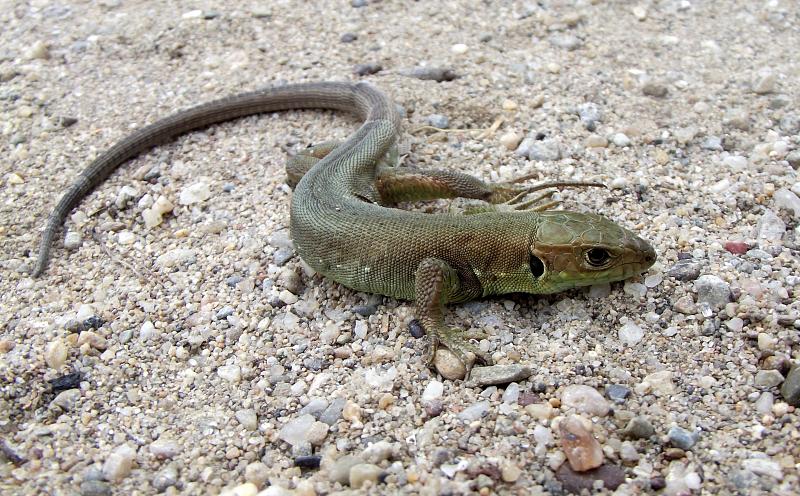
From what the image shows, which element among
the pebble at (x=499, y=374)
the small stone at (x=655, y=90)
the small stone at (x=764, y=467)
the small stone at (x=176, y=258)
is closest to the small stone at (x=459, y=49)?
the small stone at (x=655, y=90)

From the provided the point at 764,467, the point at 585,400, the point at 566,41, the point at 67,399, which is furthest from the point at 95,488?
the point at 566,41

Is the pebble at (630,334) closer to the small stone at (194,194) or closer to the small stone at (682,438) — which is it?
the small stone at (682,438)

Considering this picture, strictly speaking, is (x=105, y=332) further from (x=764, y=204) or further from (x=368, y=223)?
(x=764, y=204)

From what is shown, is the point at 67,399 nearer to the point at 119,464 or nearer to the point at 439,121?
the point at 119,464

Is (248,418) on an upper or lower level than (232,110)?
lower

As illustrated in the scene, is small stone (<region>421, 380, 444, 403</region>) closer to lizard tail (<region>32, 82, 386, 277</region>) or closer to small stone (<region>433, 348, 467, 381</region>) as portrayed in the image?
small stone (<region>433, 348, 467, 381</region>)

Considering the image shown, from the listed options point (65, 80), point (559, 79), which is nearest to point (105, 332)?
point (65, 80)
